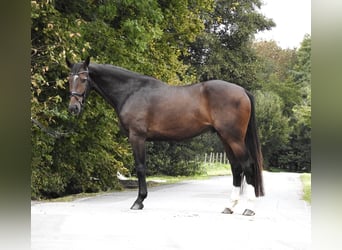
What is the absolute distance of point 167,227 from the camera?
488cm

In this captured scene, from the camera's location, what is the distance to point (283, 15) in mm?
21828

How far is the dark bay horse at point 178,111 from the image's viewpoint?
6105 millimetres

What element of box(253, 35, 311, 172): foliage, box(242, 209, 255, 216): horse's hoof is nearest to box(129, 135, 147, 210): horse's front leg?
box(242, 209, 255, 216): horse's hoof

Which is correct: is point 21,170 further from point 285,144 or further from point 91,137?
point 285,144

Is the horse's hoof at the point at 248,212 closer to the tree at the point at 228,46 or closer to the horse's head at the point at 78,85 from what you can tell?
the horse's head at the point at 78,85

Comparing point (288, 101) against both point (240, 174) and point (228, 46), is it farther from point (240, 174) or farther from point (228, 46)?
point (240, 174)

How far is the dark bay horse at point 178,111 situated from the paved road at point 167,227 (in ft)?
1.72

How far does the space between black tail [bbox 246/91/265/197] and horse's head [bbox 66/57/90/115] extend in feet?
6.88

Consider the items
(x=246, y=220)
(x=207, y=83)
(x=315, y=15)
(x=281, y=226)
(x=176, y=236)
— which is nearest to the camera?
(x=315, y=15)

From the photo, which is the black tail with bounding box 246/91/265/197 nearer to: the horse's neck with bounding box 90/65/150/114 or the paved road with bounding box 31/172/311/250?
the paved road with bounding box 31/172/311/250

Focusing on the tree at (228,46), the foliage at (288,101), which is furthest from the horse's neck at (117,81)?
the foliage at (288,101)

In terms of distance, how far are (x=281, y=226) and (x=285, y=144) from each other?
16441mm

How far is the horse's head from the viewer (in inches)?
244

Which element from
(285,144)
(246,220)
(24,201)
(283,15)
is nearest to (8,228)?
(24,201)
